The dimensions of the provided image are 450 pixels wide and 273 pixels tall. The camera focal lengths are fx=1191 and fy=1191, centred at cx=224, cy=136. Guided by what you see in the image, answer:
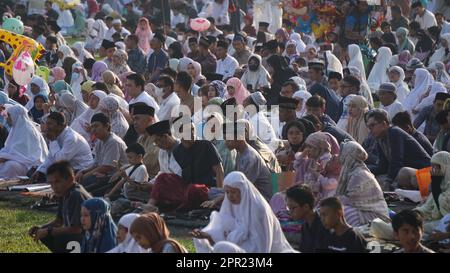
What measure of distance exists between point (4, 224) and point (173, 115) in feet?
9.20

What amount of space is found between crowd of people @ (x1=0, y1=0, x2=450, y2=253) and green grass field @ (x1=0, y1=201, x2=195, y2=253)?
1.56 feet

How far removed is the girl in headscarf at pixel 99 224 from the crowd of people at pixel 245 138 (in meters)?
0.01

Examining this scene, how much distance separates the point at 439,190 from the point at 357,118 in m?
3.32

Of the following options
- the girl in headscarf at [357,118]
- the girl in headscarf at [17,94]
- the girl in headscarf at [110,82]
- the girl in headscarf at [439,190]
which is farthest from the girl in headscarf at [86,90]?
the girl in headscarf at [439,190]

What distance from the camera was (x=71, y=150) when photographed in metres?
11.6

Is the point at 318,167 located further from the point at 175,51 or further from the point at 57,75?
the point at 175,51

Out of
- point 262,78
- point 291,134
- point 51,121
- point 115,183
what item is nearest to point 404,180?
point 291,134

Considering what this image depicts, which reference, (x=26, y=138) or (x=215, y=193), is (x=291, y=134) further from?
(x=26, y=138)

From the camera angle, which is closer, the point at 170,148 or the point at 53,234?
the point at 53,234

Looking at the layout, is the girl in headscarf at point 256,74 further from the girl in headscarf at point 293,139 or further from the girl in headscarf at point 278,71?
the girl in headscarf at point 293,139

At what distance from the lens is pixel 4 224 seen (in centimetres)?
1030

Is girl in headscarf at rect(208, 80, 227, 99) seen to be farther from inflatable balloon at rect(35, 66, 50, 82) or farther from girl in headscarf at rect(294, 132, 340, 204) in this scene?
girl in headscarf at rect(294, 132, 340, 204)

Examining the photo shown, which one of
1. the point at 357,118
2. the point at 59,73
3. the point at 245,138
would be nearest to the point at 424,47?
the point at 59,73

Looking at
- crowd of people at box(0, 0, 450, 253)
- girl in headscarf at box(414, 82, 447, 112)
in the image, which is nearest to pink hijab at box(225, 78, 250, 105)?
crowd of people at box(0, 0, 450, 253)
